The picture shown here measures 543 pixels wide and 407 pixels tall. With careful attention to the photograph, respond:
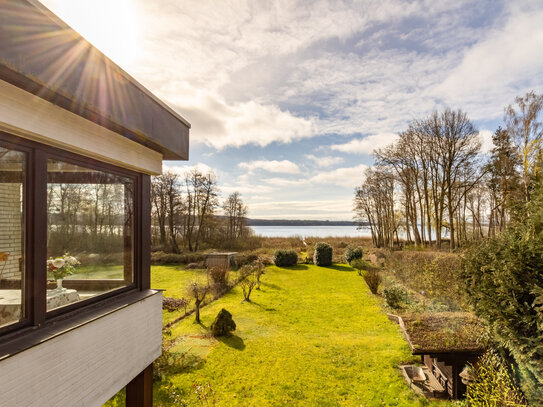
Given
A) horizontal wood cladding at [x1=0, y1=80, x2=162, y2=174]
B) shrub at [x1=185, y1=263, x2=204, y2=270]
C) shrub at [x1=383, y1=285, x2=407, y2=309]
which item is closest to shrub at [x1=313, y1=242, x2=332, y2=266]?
shrub at [x1=185, y1=263, x2=204, y2=270]

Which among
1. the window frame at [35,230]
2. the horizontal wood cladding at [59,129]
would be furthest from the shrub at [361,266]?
the window frame at [35,230]

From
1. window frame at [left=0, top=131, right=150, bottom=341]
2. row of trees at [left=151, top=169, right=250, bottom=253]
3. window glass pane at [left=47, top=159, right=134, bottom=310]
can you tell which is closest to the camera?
window frame at [left=0, top=131, right=150, bottom=341]

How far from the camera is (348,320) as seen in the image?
11375mm

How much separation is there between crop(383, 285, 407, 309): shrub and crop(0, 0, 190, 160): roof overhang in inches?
450

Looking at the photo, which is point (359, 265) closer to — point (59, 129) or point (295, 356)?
point (295, 356)

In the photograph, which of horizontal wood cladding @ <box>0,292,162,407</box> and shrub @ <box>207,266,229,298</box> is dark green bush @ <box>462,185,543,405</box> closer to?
horizontal wood cladding @ <box>0,292,162,407</box>

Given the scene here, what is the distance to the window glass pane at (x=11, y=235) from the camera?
1.91 meters

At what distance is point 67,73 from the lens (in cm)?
189

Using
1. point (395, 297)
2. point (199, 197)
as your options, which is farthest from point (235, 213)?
point (395, 297)

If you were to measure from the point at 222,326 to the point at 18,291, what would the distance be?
27.1 ft

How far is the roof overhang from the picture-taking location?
1.55 m

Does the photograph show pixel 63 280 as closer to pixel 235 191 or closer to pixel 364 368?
pixel 364 368

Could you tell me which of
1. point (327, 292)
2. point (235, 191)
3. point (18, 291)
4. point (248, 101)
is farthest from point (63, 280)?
point (235, 191)

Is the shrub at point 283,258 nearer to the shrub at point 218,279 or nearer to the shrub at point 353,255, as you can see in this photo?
the shrub at point 353,255
